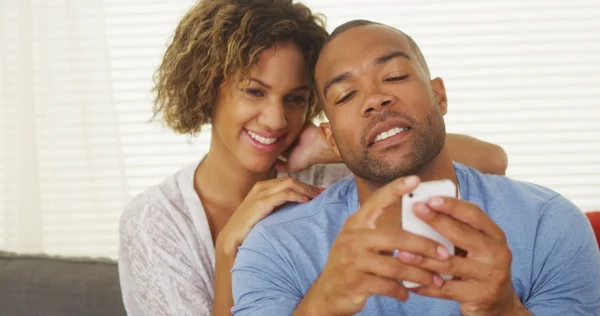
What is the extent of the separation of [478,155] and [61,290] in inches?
49.0

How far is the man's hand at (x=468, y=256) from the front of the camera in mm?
1166

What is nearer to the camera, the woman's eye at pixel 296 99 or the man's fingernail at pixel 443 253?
the man's fingernail at pixel 443 253

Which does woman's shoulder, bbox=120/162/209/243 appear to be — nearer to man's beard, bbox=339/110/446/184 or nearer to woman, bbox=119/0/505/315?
woman, bbox=119/0/505/315

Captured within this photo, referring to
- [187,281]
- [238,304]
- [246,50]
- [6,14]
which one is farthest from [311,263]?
[6,14]

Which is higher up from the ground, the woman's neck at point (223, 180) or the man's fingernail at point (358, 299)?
the man's fingernail at point (358, 299)

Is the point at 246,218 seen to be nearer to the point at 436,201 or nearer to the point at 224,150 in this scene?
the point at 224,150

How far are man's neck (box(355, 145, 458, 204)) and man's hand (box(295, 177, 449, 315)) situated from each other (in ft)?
1.33

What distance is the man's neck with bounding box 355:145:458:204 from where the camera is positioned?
1.62m

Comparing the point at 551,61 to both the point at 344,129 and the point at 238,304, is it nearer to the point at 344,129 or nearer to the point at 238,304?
the point at 344,129

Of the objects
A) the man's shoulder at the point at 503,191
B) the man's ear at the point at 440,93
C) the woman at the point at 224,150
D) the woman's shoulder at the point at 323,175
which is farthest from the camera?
the woman's shoulder at the point at 323,175

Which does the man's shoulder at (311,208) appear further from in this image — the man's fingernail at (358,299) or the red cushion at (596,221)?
the red cushion at (596,221)

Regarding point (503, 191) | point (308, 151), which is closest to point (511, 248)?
point (503, 191)

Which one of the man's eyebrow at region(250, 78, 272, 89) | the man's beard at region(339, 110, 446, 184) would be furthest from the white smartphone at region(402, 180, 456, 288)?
the man's eyebrow at region(250, 78, 272, 89)

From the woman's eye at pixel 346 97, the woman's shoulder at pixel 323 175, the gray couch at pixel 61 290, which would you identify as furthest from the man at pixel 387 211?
the gray couch at pixel 61 290
